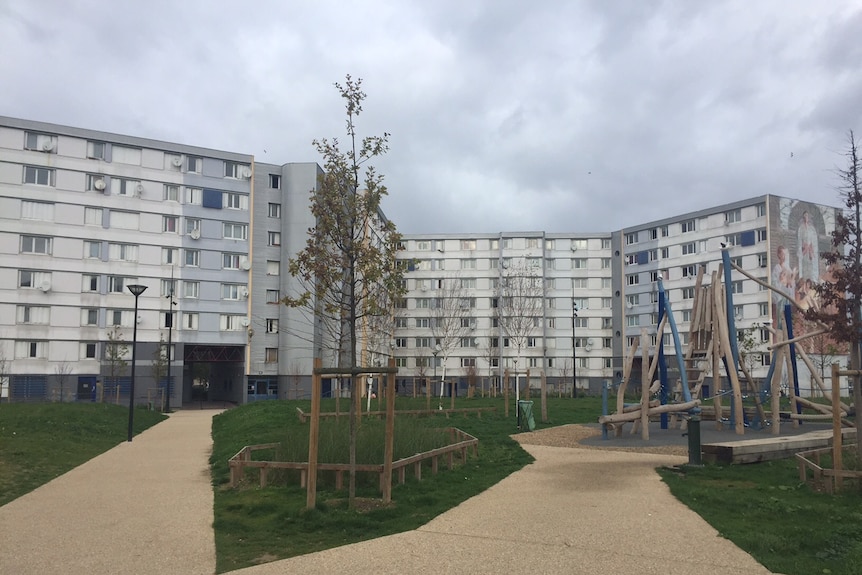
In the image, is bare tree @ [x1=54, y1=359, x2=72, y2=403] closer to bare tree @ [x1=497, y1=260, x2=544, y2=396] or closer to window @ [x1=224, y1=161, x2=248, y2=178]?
window @ [x1=224, y1=161, x2=248, y2=178]

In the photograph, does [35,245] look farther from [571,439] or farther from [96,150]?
[571,439]

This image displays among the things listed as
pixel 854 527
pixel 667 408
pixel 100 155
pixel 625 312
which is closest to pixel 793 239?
pixel 625 312

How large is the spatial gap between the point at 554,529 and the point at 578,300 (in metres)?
72.1

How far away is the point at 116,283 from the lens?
174 ft

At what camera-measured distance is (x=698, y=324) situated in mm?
23953

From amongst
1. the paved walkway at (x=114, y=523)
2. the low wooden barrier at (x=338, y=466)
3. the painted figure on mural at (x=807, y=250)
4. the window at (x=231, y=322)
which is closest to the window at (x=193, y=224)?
the window at (x=231, y=322)

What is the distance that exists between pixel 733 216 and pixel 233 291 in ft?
149

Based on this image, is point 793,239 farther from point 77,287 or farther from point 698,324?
point 77,287

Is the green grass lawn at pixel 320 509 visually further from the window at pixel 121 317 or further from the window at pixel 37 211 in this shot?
Result: the window at pixel 37 211

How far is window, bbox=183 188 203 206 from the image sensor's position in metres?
55.5

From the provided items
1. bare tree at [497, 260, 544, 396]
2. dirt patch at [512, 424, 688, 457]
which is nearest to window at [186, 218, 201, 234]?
bare tree at [497, 260, 544, 396]

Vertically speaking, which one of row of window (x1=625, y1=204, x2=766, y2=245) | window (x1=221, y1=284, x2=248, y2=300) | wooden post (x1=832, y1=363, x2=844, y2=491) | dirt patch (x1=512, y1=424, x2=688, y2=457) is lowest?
dirt patch (x1=512, y1=424, x2=688, y2=457)

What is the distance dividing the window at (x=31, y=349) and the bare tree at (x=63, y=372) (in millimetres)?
1257

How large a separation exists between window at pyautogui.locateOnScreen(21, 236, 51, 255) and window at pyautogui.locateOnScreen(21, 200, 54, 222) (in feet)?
4.51
